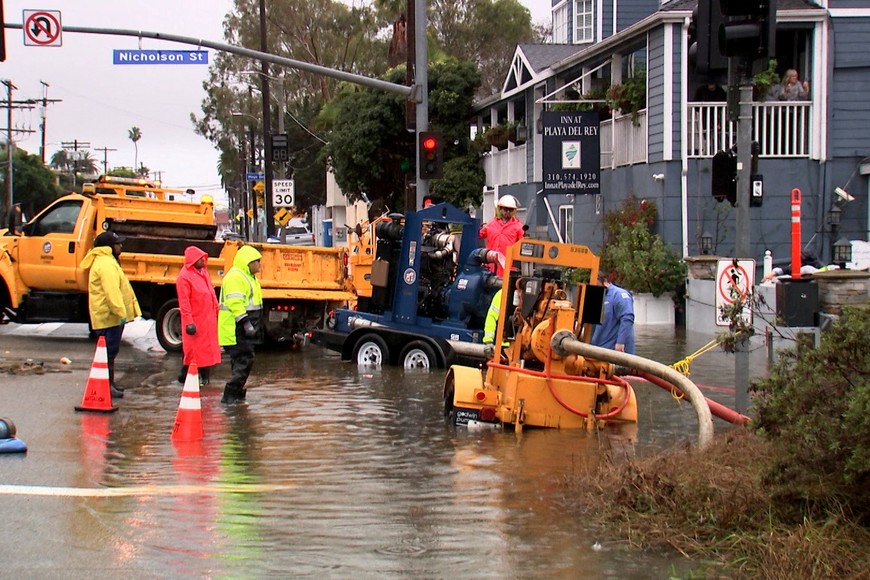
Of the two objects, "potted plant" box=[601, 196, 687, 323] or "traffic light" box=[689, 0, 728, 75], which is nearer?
"traffic light" box=[689, 0, 728, 75]

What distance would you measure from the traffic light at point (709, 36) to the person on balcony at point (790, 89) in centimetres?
1212

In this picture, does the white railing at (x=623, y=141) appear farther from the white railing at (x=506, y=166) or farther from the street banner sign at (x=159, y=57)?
the street banner sign at (x=159, y=57)

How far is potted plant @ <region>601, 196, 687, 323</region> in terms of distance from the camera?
68.9ft

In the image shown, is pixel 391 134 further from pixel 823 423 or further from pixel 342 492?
pixel 823 423

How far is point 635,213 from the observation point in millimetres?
22469

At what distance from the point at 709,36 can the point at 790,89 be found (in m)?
12.3

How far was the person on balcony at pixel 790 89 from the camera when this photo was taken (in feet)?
70.1

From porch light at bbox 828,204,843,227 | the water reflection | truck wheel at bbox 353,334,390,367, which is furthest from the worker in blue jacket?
porch light at bbox 828,204,843,227

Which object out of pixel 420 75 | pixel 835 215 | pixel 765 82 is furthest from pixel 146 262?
pixel 835 215

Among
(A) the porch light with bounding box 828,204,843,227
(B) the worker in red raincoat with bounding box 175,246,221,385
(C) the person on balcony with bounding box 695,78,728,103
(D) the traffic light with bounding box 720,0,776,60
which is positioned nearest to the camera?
(D) the traffic light with bounding box 720,0,776,60

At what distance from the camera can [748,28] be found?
9516 millimetres

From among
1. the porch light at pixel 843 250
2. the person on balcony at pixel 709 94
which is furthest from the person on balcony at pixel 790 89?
the porch light at pixel 843 250

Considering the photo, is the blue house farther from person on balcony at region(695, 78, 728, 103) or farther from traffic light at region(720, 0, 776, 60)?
traffic light at region(720, 0, 776, 60)

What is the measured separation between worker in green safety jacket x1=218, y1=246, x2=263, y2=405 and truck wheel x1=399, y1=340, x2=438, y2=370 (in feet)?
11.1
